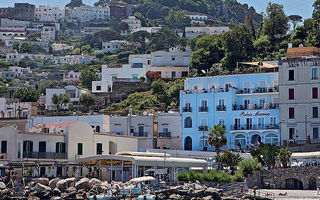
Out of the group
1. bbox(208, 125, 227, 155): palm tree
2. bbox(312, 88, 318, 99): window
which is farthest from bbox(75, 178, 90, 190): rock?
bbox(312, 88, 318, 99): window

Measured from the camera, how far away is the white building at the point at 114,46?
18538 centimetres

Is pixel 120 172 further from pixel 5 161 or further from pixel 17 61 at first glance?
pixel 17 61

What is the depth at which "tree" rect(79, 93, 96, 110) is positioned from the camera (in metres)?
99.9

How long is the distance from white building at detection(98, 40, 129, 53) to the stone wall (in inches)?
4932

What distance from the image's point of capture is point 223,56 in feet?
345

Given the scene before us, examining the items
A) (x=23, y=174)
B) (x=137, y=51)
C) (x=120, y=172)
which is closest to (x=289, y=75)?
(x=120, y=172)

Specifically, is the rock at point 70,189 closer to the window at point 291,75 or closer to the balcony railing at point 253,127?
the balcony railing at point 253,127

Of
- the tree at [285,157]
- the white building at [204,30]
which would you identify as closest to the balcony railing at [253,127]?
the tree at [285,157]

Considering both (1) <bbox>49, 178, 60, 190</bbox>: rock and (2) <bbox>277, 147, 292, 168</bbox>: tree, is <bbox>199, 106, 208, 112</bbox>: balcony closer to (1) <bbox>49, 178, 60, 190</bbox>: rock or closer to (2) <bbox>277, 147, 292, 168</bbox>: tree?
(2) <bbox>277, 147, 292, 168</bbox>: tree

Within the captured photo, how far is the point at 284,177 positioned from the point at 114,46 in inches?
5172

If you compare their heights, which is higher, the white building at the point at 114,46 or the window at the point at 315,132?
the white building at the point at 114,46

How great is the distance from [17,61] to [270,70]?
105m

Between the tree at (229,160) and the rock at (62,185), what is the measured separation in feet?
48.7

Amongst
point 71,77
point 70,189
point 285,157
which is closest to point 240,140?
point 285,157
